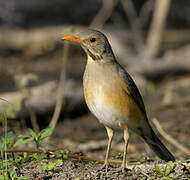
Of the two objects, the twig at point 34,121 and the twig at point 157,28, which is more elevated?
the twig at point 157,28

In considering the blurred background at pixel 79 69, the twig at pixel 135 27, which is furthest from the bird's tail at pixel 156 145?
the twig at pixel 135 27

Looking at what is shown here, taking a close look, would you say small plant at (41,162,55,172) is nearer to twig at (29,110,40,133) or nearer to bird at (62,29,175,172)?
bird at (62,29,175,172)

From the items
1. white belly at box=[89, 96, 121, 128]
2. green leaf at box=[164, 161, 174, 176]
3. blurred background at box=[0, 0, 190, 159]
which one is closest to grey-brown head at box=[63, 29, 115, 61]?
white belly at box=[89, 96, 121, 128]

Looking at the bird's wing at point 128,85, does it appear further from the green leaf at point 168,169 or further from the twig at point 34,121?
the twig at point 34,121

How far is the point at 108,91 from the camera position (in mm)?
5086

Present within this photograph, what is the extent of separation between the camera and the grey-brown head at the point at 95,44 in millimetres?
5461

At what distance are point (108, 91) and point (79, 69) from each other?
30.5 feet

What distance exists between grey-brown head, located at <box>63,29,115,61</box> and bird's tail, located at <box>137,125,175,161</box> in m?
1.21

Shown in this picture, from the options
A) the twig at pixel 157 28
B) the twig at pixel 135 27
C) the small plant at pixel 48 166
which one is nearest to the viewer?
the small plant at pixel 48 166

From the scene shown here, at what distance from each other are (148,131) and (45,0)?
1475cm

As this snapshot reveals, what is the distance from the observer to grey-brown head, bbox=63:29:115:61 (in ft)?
17.9

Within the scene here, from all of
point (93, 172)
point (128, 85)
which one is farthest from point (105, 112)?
point (93, 172)

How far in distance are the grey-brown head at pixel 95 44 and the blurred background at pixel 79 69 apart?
0.95m

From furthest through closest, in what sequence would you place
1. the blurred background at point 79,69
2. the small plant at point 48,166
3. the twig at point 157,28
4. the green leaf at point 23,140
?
1. the twig at point 157,28
2. the blurred background at point 79,69
3. the green leaf at point 23,140
4. the small plant at point 48,166
